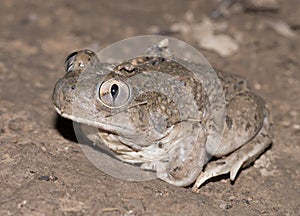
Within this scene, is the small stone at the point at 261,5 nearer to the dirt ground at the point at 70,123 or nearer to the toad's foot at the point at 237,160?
the dirt ground at the point at 70,123

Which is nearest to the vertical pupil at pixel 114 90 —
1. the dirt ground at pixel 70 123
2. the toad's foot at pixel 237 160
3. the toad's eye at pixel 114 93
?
the toad's eye at pixel 114 93

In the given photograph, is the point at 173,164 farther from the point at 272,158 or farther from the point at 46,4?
the point at 46,4

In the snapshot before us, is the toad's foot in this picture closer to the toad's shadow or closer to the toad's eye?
the toad's eye

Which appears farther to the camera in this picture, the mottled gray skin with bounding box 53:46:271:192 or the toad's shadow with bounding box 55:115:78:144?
the toad's shadow with bounding box 55:115:78:144

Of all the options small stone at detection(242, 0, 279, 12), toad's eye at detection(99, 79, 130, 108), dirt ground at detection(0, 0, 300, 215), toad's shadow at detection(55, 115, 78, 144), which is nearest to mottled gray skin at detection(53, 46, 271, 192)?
toad's eye at detection(99, 79, 130, 108)

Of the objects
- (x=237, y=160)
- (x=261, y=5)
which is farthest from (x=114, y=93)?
(x=261, y=5)

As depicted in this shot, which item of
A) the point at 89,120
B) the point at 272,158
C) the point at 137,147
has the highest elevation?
the point at 89,120

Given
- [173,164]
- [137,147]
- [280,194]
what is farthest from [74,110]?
[280,194]
